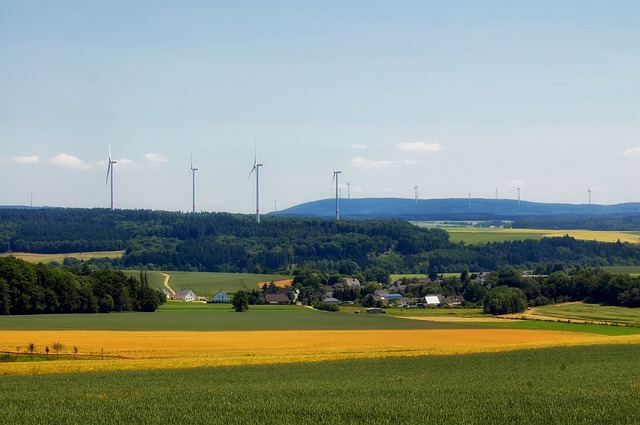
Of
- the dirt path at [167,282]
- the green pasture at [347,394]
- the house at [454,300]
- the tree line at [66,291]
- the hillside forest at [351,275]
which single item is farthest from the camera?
the dirt path at [167,282]

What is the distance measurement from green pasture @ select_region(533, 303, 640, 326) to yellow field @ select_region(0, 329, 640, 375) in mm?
19559

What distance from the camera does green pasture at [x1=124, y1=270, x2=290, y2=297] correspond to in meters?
135

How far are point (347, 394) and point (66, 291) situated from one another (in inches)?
2509

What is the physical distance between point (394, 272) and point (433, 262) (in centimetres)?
Result: 915

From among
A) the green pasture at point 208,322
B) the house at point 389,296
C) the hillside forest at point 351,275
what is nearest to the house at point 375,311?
the hillside forest at point 351,275

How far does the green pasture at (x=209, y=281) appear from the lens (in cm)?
13512

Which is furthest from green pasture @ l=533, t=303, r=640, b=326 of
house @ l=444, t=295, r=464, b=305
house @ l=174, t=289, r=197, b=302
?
house @ l=174, t=289, r=197, b=302

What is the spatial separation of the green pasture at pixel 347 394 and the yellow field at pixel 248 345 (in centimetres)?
457

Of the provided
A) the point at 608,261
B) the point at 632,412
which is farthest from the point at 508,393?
the point at 608,261

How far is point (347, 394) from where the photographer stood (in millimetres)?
29688

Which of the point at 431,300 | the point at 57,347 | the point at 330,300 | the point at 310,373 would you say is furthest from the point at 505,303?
Answer: the point at 310,373

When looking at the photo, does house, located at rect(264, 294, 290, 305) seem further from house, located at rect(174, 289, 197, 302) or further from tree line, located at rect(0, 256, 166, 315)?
tree line, located at rect(0, 256, 166, 315)

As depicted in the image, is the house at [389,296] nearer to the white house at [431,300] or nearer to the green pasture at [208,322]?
the white house at [431,300]

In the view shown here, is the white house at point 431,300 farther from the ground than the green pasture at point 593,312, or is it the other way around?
the green pasture at point 593,312
